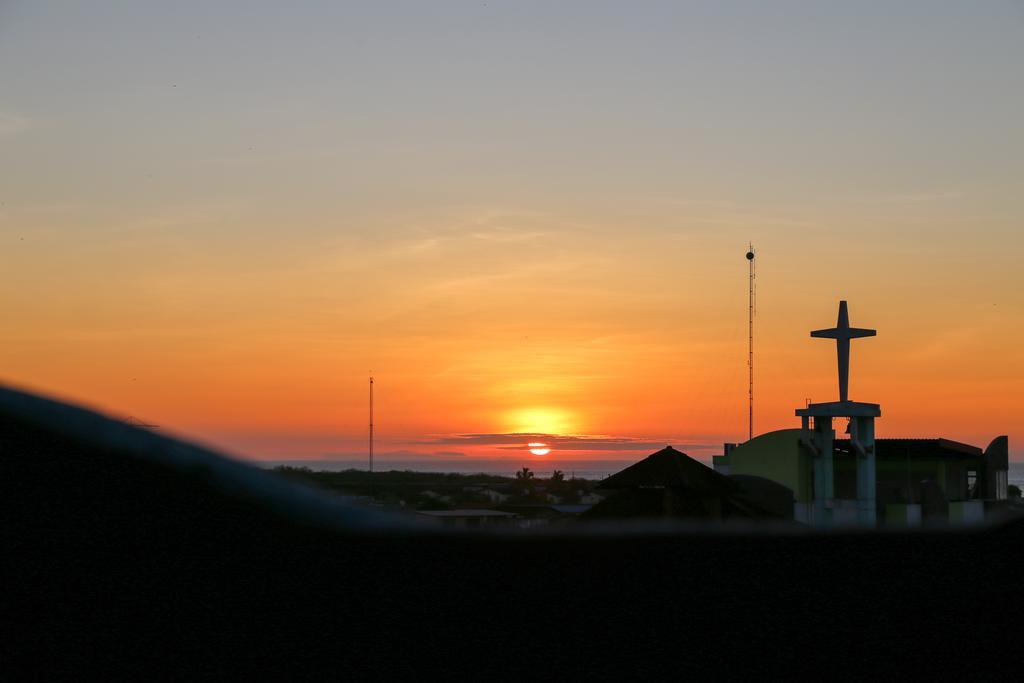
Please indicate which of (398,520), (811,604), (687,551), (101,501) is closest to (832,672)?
(811,604)

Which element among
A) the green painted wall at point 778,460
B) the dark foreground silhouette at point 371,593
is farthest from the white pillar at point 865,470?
the dark foreground silhouette at point 371,593

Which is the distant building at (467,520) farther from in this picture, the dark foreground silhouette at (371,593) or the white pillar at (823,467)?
the white pillar at (823,467)

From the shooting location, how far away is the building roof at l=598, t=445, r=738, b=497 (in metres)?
39.1

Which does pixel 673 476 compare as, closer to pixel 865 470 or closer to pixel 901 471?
pixel 865 470

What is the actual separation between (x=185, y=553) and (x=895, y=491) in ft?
181

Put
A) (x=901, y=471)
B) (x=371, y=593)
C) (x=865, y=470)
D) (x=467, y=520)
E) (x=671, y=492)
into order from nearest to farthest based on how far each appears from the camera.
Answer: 1. (x=371, y=593)
2. (x=467, y=520)
3. (x=671, y=492)
4. (x=865, y=470)
5. (x=901, y=471)

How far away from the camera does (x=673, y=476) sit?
39.7m

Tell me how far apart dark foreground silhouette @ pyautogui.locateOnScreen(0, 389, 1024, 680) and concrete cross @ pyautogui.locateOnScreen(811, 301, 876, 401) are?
153ft

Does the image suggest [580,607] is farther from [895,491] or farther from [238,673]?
[895,491]

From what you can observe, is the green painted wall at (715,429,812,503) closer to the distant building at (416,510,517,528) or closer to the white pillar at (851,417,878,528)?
the white pillar at (851,417,878,528)

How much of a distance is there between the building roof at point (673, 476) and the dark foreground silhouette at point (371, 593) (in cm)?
3568

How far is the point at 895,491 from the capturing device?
54.6 meters

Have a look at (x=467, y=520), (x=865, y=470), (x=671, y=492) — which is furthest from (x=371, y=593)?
(x=865, y=470)

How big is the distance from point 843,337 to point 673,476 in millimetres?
14232
